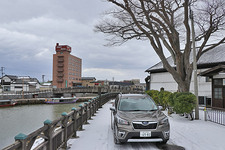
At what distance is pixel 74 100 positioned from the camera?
2002 inches

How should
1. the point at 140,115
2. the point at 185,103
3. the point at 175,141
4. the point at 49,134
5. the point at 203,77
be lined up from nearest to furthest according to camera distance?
the point at 49,134 < the point at 140,115 < the point at 175,141 < the point at 185,103 < the point at 203,77

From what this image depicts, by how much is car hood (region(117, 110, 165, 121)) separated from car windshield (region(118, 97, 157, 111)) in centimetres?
33

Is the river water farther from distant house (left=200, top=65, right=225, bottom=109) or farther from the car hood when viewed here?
distant house (left=200, top=65, right=225, bottom=109)

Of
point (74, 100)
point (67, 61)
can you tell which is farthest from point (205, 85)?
point (67, 61)

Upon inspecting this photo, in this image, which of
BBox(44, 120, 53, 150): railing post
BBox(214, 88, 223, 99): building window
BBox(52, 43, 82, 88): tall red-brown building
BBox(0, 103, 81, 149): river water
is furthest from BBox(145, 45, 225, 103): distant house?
BBox(52, 43, 82, 88): tall red-brown building

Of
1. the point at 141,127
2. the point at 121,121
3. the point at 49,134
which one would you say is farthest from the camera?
the point at 121,121

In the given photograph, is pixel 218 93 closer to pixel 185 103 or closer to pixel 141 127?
pixel 185 103

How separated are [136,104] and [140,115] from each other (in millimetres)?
902

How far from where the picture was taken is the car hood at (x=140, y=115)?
493 centimetres

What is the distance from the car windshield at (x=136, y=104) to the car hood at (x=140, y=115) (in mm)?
331

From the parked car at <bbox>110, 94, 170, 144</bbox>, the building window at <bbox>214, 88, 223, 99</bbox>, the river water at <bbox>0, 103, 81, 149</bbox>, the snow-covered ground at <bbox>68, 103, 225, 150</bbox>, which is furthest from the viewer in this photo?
the river water at <bbox>0, 103, 81, 149</bbox>

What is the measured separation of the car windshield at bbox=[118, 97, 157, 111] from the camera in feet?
19.1

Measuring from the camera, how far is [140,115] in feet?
16.9

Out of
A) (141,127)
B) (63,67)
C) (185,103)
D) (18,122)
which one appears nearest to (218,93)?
(185,103)
